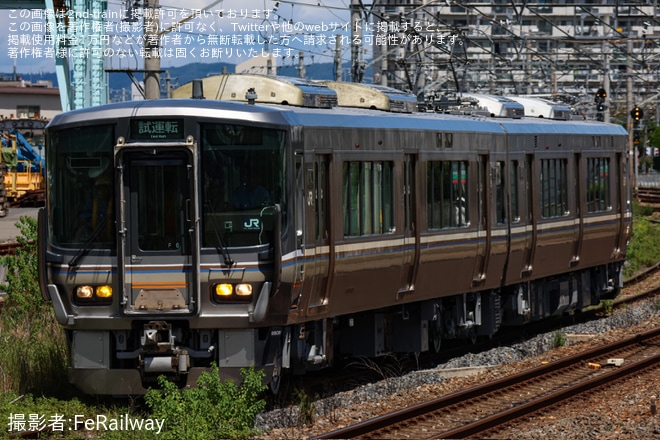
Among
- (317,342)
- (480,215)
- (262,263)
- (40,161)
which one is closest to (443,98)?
(480,215)

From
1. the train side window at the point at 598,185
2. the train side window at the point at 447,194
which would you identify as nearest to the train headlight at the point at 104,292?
the train side window at the point at 447,194

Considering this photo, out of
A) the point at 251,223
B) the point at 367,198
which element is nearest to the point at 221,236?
the point at 251,223

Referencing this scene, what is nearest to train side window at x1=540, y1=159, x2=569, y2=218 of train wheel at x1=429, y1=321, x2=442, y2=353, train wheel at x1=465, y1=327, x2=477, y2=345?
train wheel at x1=465, y1=327, x2=477, y2=345

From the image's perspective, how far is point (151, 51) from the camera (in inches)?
698

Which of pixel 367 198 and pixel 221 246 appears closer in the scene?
pixel 221 246

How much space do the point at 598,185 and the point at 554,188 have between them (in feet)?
6.41

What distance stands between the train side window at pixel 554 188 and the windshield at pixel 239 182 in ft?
25.0

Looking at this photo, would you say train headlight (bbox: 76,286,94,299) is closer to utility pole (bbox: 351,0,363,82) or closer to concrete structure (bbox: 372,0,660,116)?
concrete structure (bbox: 372,0,660,116)

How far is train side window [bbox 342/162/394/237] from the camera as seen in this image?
1345 centimetres

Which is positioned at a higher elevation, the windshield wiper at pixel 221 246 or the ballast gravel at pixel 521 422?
the windshield wiper at pixel 221 246

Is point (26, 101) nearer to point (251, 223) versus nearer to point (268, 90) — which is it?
point (268, 90)

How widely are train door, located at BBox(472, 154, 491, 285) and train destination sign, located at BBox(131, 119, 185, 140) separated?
587cm

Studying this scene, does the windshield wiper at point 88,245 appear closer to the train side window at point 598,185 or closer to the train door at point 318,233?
the train door at point 318,233

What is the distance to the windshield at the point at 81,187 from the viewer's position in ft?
39.3
